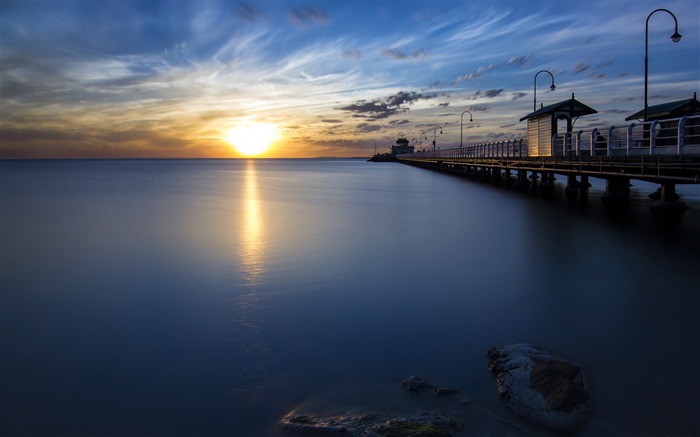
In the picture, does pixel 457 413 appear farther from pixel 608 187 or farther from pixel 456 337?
pixel 608 187

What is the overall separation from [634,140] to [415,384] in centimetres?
1730

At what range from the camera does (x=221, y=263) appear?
13695mm

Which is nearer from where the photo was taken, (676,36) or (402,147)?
(676,36)

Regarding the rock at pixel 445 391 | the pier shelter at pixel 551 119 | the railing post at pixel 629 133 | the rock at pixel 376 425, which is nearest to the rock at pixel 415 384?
the rock at pixel 445 391

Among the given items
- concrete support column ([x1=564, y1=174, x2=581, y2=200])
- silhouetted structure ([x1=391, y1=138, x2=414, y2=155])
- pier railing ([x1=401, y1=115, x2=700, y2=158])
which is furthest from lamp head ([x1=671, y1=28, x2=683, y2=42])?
silhouetted structure ([x1=391, y1=138, x2=414, y2=155])

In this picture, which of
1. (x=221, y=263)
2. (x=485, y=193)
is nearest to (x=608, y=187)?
(x=485, y=193)

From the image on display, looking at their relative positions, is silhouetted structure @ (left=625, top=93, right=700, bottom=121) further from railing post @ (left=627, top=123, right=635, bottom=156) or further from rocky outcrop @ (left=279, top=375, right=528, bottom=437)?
rocky outcrop @ (left=279, top=375, right=528, bottom=437)

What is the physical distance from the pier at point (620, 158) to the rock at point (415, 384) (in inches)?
504

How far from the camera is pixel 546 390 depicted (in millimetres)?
5129

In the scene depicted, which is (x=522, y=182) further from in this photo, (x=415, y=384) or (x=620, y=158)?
(x=415, y=384)

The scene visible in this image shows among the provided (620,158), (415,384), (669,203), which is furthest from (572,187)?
(415,384)

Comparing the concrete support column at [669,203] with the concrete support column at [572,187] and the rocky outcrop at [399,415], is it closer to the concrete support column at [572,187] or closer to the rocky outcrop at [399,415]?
the concrete support column at [572,187]

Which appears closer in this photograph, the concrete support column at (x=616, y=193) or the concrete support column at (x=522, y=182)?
the concrete support column at (x=616, y=193)

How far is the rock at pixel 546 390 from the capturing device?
15.9 feet
